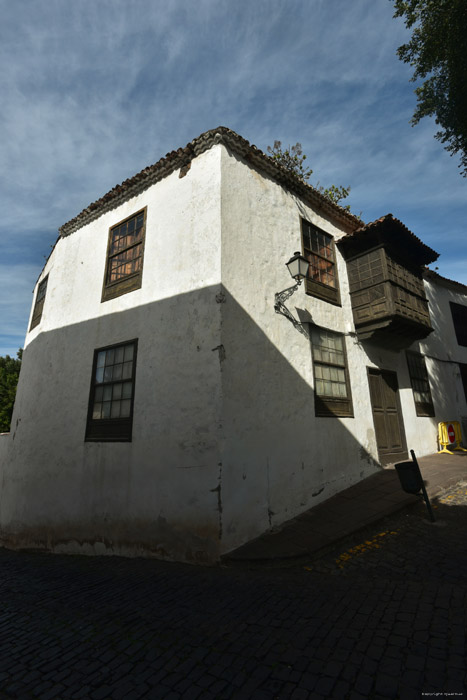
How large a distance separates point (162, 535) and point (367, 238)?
28.1 feet

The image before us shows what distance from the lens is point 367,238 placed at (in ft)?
29.3

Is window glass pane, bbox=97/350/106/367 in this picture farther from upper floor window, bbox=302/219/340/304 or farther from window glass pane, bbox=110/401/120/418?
upper floor window, bbox=302/219/340/304

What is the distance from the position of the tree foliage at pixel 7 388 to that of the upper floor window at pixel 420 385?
66.5 feet

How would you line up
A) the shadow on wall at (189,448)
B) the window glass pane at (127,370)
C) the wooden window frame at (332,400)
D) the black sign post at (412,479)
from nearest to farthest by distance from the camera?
the black sign post at (412,479), the shadow on wall at (189,448), the window glass pane at (127,370), the wooden window frame at (332,400)

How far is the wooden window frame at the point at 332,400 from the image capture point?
23.6 ft

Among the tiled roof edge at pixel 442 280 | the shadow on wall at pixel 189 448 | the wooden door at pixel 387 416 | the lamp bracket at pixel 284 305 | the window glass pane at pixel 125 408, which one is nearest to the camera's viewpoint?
the shadow on wall at pixel 189 448

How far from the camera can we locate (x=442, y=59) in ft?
26.9

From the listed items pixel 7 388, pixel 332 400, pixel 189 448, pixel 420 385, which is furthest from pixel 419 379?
pixel 7 388

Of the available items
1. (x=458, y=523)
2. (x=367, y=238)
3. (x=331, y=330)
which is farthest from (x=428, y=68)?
(x=458, y=523)

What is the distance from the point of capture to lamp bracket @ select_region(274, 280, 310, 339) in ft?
22.3

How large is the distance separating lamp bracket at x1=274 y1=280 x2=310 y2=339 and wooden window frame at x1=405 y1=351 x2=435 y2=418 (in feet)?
16.9

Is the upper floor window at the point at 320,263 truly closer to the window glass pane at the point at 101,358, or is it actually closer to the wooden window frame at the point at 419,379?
the wooden window frame at the point at 419,379

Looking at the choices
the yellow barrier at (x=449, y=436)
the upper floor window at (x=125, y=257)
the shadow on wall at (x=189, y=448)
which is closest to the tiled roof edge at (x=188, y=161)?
the upper floor window at (x=125, y=257)

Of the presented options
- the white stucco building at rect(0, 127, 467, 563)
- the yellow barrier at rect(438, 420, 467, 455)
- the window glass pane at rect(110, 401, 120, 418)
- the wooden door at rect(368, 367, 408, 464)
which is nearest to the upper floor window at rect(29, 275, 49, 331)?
the white stucco building at rect(0, 127, 467, 563)
